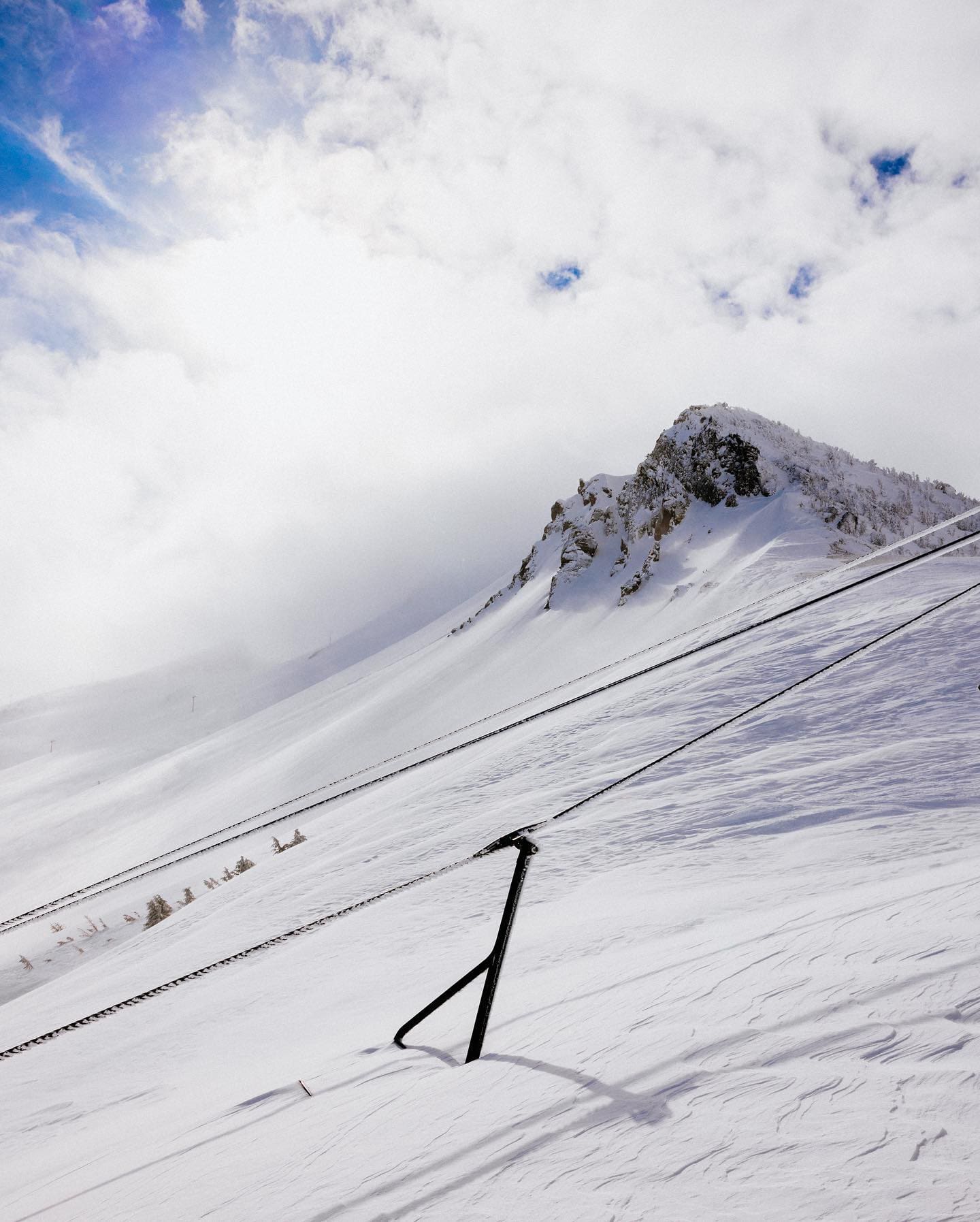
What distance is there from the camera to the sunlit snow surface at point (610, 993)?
5.35 ft

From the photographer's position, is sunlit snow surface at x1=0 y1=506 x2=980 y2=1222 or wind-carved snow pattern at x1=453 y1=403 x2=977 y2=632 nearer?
sunlit snow surface at x1=0 y1=506 x2=980 y2=1222

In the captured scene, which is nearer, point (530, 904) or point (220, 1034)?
point (220, 1034)

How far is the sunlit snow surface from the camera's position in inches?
64.2

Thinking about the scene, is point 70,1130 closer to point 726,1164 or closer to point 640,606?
point 726,1164

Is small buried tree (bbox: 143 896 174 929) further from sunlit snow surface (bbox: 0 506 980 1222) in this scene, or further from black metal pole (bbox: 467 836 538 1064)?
black metal pole (bbox: 467 836 538 1064)

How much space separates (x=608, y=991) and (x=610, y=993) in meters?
0.05

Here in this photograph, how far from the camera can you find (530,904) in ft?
15.9

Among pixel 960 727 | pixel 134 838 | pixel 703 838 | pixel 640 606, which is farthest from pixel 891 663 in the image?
pixel 134 838

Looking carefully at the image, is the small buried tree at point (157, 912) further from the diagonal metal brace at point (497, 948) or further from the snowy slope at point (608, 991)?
the diagonal metal brace at point (497, 948)

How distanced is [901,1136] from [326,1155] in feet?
5.45

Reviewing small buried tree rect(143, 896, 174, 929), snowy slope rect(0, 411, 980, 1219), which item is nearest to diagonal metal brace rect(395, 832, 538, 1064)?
snowy slope rect(0, 411, 980, 1219)

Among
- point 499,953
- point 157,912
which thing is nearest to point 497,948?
point 499,953

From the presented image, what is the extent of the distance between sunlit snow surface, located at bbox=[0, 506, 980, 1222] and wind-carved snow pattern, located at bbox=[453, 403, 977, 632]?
907cm

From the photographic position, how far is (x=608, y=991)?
290 centimetres
